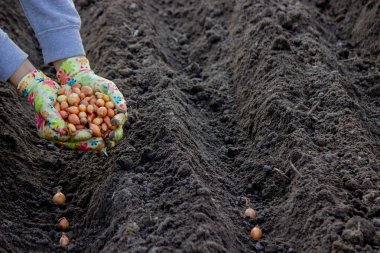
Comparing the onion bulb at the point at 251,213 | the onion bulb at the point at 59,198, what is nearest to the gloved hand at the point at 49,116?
the onion bulb at the point at 59,198

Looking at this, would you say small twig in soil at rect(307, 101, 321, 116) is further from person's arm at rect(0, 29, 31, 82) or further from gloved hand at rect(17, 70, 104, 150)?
person's arm at rect(0, 29, 31, 82)

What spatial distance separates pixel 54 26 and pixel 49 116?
596 millimetres

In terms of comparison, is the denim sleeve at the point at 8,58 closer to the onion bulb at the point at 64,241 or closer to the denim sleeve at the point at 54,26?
the denim sleeve at the point at 54,26

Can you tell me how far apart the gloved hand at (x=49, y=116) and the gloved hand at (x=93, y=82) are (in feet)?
0.39

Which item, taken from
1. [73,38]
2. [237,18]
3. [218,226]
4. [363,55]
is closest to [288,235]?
[218,226]

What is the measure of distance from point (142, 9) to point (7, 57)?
7.49 ft

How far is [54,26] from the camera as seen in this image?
3.17 metres

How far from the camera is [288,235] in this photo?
2775mm

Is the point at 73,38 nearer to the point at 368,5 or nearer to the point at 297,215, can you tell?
the point at 297,215

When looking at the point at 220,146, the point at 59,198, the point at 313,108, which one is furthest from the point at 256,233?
the point at 59,198

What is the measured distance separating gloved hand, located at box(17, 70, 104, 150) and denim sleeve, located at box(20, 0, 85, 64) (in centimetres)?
23

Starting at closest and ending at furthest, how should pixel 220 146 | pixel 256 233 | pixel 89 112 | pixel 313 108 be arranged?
pixel 256 233 < pixel 89 112 < pixel 313 108 < pixel 220 146

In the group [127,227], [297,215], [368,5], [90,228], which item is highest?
[368,5]

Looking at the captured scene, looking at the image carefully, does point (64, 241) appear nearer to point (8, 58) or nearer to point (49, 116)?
point (49, 116)
